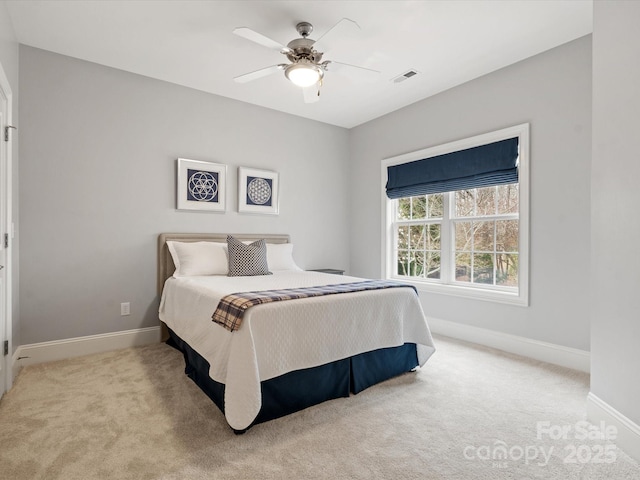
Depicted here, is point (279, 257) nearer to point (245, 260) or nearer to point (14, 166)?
point (245, 260)

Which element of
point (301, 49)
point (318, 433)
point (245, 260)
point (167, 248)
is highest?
point (301, 49)

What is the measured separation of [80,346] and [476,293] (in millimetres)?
3721

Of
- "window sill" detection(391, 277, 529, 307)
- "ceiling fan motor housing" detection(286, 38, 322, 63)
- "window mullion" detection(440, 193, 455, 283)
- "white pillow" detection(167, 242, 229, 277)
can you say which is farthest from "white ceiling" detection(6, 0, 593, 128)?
"window sill" detection(391, 277, 529, 307)

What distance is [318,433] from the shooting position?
1838 millimetres

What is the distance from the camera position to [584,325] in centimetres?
270

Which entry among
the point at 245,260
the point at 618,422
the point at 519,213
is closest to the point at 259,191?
the point at 245,260

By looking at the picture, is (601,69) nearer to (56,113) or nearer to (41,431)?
→ (41,431)

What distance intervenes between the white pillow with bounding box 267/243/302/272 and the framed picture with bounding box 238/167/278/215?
49 cm

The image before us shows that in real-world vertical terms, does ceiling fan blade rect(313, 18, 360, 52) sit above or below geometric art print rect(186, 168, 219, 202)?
above

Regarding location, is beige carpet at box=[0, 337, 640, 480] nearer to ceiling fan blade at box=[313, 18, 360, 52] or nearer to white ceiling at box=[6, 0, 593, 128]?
ceiling fan blade at box=[313, 18, 360, 52]

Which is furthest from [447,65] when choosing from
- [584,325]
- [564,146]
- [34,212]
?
[34,212]

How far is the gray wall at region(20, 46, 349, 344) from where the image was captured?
290cm

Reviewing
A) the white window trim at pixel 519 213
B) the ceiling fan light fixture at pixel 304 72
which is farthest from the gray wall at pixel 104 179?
the white window trim at pixel 519 213

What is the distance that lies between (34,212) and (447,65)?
3.79 metres
